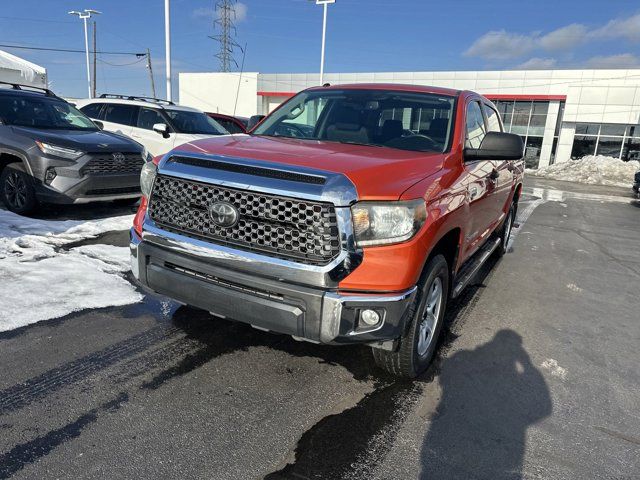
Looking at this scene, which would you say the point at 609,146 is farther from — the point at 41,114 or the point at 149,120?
the point at 41,114

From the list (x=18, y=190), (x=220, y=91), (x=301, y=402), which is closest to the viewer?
(x=301, y=402)

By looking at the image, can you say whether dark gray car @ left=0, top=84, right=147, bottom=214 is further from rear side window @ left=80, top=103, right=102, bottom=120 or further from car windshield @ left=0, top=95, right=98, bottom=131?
rear side window @ left=80, top=103, right=102, bottom=120

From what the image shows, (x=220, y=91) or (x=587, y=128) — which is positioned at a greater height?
(x=220, y=91)

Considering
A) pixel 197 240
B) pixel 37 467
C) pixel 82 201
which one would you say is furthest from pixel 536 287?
pixel 82 201

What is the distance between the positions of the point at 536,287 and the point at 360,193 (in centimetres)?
391

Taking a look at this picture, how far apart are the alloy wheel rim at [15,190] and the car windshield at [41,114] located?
91 cm

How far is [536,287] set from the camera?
5.60 metres

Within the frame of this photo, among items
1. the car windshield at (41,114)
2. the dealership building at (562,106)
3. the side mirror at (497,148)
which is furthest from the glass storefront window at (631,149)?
the car windshield at (41,114)

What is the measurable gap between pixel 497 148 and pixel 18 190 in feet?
21.7

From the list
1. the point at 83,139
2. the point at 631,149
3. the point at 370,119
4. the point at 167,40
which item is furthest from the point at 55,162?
the point at 631,149

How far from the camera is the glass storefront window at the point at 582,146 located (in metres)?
29.9

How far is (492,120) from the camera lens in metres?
5.42

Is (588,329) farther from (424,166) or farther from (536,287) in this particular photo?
(424,166)

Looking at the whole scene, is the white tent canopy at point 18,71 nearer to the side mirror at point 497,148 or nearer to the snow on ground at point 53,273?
the snow on ground at point 53,273
